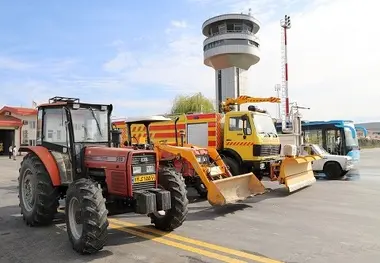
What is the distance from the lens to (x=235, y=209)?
934 centimetres

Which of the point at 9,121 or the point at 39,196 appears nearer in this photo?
the point at 39,196

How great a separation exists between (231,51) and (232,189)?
2190 inches

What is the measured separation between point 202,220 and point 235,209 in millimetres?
1509

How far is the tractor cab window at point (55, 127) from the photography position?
7.14 metres

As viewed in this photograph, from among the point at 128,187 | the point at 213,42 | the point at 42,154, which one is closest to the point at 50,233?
the point at 42,154

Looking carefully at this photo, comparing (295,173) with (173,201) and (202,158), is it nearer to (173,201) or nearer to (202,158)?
(202,158)

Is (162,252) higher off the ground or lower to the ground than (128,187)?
lower

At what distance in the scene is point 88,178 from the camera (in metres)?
6.66

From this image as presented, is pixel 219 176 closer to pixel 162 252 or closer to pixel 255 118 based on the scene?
pixel 255 118

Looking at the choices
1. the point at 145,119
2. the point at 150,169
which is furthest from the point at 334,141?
the point at 150,169

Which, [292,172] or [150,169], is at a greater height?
[150,169]

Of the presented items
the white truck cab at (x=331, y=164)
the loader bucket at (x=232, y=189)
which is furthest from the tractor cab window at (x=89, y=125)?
the white truck cab at (x=331, y=164)

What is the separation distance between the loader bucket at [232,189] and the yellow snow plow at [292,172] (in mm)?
1956

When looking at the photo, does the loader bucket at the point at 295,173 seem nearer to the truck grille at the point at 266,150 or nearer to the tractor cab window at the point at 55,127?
the truck grille at the point at 266,150
